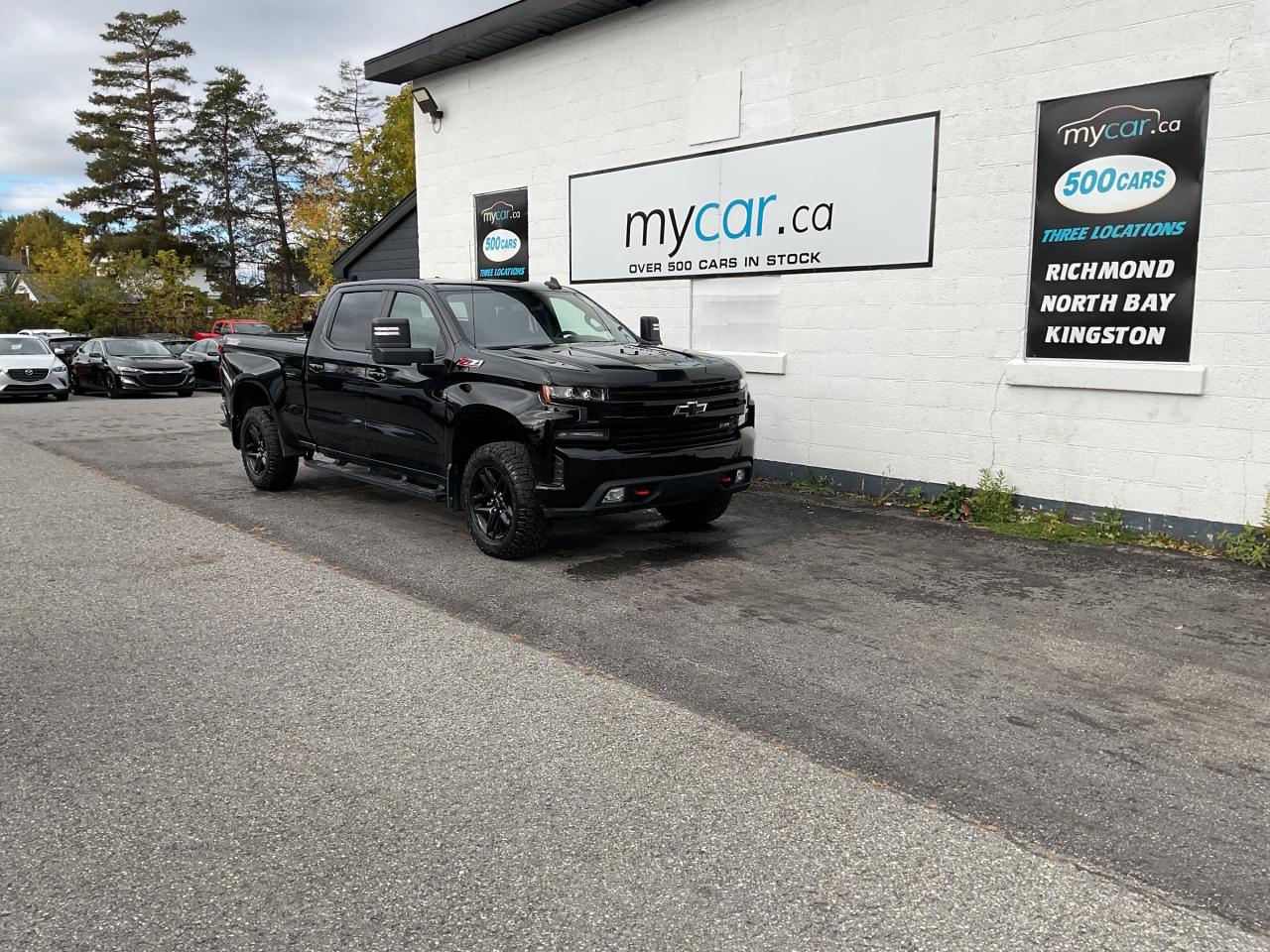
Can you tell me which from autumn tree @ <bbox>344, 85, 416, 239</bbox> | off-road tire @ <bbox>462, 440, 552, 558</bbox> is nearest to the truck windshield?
off-road tire @ <bbox>462, 440, 552, 558</bbox>

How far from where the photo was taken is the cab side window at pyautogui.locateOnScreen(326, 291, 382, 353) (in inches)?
332

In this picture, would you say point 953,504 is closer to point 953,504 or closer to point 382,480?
point 953,504

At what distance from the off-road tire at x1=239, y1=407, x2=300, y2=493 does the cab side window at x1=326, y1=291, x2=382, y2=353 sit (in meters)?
1.39

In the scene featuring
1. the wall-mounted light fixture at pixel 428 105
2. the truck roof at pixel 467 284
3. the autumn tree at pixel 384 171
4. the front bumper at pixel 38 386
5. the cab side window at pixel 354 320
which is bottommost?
the front bumper at pixel 38 386

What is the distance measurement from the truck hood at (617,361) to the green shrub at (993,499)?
2.63m

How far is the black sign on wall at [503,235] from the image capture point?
13.5 meters

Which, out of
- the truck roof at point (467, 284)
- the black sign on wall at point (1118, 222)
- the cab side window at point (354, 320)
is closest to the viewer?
the black sign on wall at point (1118, 222)

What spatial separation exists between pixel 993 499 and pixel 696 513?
2.63m

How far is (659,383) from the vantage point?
22.8ft

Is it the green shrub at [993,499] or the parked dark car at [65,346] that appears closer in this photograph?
the green shrub at [993,499]

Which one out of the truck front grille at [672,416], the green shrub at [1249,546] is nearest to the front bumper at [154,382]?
the truck front grille at [672,416]

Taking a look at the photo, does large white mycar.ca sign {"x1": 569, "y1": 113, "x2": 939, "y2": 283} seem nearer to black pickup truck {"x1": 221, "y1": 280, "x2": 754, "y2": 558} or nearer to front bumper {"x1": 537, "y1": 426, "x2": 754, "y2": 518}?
black pickup truck {"x1": 221, "y1": 280, "x2": 754, "y2": 558}

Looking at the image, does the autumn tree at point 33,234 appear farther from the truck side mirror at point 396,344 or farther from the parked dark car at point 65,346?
the truck side mirror at point 396,344

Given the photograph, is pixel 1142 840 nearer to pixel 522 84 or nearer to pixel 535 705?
pixel 535 705
